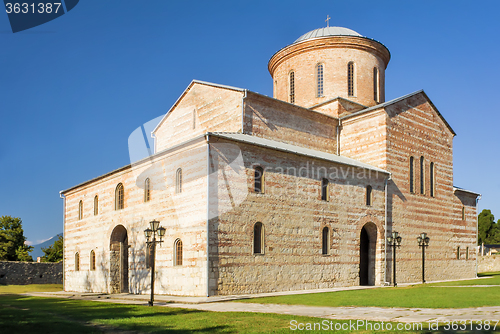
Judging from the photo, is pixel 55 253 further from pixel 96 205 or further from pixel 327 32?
pixel 327 32

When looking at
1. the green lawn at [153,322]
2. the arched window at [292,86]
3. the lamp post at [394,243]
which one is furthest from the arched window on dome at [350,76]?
the green lawn at [153,322]

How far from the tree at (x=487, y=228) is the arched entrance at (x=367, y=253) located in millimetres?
46402

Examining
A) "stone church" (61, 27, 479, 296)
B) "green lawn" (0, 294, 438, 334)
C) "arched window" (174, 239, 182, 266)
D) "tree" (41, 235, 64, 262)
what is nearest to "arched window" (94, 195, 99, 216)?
"stone church" (61, 27, 479, 296)

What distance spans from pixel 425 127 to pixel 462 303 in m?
16.0

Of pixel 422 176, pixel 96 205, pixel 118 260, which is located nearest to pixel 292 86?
pixel 422 176

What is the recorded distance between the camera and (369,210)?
2112 centimetres

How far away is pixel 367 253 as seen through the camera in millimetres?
22031

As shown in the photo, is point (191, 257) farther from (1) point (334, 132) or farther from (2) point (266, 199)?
(1) point (334, 132)

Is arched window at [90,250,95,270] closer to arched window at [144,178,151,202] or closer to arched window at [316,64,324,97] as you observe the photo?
arched window at [144,178,151,202]

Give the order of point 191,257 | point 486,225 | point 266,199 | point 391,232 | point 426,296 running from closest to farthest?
point 426,296 < point 191,257 < point 266,199 < point 391,232 < point 486,225

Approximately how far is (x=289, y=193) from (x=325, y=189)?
87.8 inches

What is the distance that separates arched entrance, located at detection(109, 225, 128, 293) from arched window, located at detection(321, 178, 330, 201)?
10.1 meters

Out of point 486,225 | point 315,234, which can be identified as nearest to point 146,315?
point 315,234

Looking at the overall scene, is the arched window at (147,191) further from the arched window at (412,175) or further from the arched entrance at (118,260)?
the arched window at (412,175)
